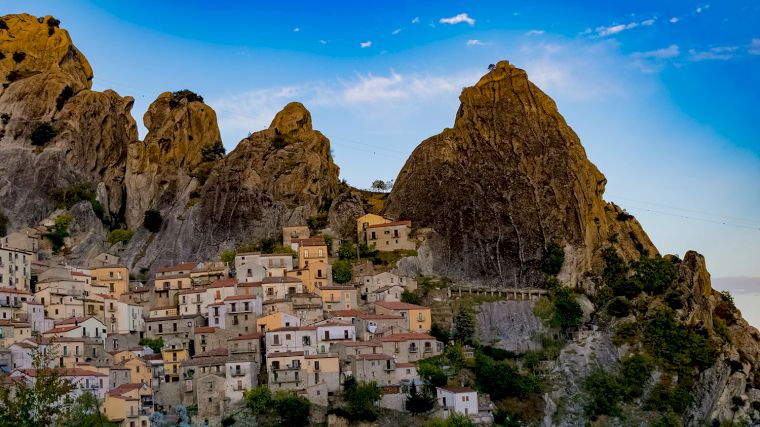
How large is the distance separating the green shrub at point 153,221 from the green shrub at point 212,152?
1169 cm

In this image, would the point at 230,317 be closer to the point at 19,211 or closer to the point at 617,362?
the point at 617,362

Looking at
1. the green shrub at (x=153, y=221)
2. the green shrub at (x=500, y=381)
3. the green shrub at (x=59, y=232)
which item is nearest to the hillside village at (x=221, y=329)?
the green shrub at (x=500, y=381)

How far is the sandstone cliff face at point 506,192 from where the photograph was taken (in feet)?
317

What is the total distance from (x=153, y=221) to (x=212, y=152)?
1369 cm

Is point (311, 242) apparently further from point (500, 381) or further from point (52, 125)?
point (52, 125)

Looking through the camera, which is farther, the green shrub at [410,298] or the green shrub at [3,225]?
the green shrub at [3,225]

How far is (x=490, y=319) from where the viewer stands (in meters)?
87.1

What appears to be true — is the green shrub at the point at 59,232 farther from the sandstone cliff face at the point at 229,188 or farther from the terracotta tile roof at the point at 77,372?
the terracotta tile roof at the point at 77,372

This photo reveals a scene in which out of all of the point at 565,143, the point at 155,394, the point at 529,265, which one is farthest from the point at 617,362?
the point at 155,394

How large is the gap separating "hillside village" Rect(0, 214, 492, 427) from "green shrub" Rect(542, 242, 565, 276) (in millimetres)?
12205

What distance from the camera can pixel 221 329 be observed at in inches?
3073

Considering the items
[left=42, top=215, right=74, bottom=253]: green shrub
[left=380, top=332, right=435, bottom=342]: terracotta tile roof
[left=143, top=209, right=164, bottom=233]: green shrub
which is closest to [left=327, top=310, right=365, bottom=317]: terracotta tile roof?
[left=380, top=332, right=435, bottom=342]: terracotta tile roof

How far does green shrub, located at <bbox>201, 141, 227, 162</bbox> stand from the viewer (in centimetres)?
11638

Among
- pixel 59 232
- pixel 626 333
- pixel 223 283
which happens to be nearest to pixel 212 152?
pixel 59 232
